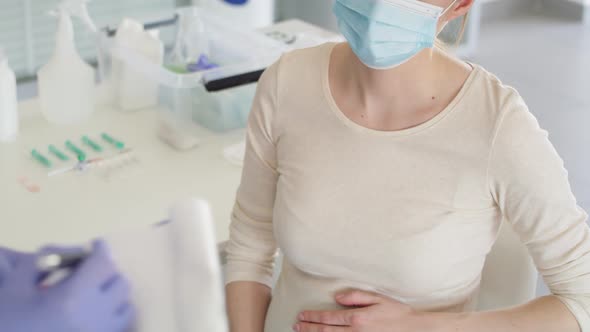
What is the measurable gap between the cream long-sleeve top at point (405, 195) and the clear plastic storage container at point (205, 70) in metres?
0.52

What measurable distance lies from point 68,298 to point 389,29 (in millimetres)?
698

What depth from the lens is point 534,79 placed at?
4188 millimetres

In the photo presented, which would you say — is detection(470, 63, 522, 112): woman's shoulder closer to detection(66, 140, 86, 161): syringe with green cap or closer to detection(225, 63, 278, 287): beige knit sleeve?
detection(225, 63, 278, 287): beige knit sleeve

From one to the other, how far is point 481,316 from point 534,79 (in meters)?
3.17

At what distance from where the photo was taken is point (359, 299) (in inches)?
48.7

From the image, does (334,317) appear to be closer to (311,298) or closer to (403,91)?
(311,298)

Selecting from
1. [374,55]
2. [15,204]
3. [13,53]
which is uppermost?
[374,55]

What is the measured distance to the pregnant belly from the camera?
1261 mm

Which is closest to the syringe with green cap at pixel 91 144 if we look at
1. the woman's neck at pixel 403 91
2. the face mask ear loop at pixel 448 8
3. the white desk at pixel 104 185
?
the white desk at pixel 104 185

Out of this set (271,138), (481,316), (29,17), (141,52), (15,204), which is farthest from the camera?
(29,17)

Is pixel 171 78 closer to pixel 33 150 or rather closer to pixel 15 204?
pixel 33 150

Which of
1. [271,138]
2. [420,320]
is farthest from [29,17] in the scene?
[420,320]

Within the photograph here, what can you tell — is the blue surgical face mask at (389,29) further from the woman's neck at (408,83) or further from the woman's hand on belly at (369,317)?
the woman's hand on belly at (369,317)

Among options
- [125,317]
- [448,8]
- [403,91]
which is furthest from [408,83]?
[125,317]
